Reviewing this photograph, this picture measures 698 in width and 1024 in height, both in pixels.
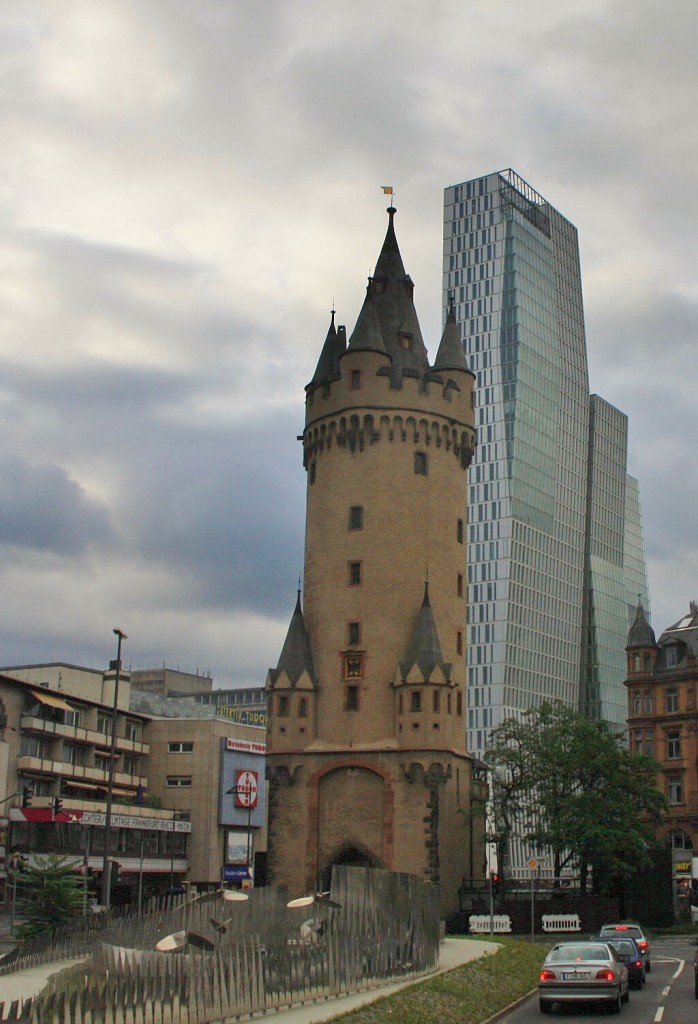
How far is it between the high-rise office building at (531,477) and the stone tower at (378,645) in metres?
84.5

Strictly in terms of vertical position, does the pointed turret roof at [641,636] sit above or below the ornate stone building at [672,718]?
above

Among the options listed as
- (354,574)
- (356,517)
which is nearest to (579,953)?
Result: (354,574)

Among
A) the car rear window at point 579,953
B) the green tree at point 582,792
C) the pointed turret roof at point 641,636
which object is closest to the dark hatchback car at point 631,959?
the car rear window at point 579,953

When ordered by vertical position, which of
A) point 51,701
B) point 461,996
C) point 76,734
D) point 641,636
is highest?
point 641,636

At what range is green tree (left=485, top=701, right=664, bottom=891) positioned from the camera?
65.3 m

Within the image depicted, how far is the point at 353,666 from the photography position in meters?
67.8

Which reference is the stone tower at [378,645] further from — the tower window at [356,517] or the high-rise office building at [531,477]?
the high-rise office building at [531,477]

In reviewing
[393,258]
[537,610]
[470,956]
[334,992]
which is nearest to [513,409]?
[537,610]

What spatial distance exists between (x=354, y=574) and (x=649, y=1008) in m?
41.7

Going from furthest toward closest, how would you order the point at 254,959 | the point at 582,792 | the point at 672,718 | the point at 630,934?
1. the point at 672,718
2. the point at 582,792
3. the point at 630,934
4. the point at 254,959

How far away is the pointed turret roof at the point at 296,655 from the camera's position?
6844cm

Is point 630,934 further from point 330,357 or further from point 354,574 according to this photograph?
point 330,357

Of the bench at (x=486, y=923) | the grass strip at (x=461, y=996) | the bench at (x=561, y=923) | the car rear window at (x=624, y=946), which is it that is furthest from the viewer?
the bench at (x=561, y=923)

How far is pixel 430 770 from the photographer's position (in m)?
64.7
